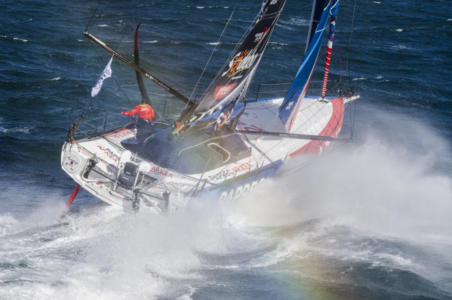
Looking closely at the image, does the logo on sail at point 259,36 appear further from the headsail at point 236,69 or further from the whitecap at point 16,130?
the whitecap at point 16,130

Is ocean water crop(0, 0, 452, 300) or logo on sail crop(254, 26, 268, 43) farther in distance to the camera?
logo on sail crop(254, 26, 268, 43)

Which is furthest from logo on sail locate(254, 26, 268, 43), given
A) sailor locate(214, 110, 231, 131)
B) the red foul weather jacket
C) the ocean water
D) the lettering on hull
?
the ocean water

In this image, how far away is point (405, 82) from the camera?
27.2 m

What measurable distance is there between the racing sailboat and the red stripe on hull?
68mm

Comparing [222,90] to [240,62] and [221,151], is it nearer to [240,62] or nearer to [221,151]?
[240,62]

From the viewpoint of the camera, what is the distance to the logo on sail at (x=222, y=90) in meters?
14.3

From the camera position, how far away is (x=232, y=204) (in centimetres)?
1480

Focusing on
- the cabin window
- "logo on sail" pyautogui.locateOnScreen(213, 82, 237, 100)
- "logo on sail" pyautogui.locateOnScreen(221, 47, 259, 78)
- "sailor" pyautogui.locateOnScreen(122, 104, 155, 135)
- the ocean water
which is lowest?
the ocean water

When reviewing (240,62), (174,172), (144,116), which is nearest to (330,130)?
(240,62)

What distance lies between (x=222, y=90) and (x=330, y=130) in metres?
5.42

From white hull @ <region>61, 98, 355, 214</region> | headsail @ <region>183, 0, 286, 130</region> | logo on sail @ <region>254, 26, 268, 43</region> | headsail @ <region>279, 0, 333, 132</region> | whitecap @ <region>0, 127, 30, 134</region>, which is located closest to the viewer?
white hull @ <region>61, 98, 355, 214</region>

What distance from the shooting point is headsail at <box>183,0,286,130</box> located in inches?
554

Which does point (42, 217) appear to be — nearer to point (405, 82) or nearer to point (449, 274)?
point (449, 274)

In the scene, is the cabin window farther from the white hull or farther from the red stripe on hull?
the red stripe on hull
